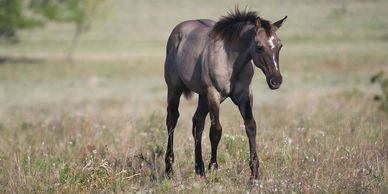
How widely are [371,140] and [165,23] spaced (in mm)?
68579

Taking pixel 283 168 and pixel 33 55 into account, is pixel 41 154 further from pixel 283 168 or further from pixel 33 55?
pixel 33 55

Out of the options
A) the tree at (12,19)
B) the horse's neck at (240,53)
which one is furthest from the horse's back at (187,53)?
the tree at (12,19)

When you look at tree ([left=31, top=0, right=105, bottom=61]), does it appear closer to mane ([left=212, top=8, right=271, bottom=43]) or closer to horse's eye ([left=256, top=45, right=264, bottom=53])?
mane ([left=212, top=8, right=271, bottom=43])

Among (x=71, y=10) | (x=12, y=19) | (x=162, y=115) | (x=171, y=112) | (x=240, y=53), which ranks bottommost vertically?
(x=12, y=19)

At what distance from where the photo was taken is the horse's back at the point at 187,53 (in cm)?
740

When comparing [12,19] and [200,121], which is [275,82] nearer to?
[200,121]

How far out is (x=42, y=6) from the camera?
5053 centimetres

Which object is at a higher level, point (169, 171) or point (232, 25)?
point (232, 25)

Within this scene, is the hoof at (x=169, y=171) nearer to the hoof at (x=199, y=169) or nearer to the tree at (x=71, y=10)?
the hoof at (x=199, y=169)

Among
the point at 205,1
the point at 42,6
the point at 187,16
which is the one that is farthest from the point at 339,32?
the point at 205,1

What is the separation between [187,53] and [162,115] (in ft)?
28.1

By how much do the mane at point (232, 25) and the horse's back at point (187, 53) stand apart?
0.25 metres

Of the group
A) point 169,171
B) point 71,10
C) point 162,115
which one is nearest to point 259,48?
point 169,171

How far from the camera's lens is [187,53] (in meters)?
7.59
